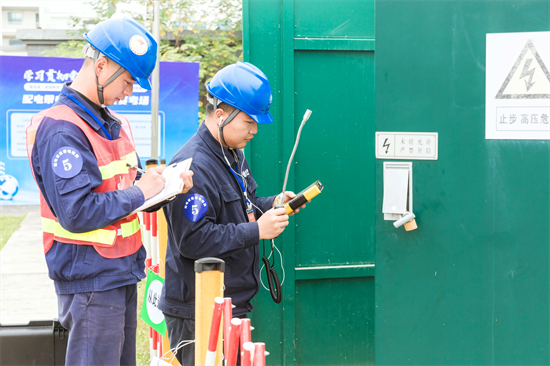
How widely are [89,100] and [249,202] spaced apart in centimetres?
79

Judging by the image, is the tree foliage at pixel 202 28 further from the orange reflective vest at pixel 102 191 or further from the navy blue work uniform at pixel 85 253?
the navy blue work uniform at pixel 85 253

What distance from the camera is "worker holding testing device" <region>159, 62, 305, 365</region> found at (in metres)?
2.11

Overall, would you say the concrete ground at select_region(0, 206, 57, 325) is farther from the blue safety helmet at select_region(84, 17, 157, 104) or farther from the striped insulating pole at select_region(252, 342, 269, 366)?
the striped insulating pole at select_region(252, 342, 269, 366)

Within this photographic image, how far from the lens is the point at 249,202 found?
242cm

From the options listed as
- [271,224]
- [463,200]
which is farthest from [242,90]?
[463,200]

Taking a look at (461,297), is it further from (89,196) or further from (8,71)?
(8,71)

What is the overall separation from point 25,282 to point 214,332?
19.0 ft

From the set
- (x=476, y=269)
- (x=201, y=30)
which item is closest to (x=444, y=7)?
(x=476, y=269)

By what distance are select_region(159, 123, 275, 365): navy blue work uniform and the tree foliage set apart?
7.52 m

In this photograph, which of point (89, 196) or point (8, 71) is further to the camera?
point (8, 71)

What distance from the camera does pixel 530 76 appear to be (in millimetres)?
2102

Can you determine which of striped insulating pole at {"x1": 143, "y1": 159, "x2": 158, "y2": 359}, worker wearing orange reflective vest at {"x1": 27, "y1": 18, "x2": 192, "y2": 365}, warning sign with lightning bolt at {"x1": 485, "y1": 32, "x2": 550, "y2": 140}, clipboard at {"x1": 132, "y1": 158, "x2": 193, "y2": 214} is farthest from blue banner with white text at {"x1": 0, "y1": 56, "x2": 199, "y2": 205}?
warning sign with lightning bolt at {"x1": 485, "y1": 32, "x2": 550, "y2": 140}

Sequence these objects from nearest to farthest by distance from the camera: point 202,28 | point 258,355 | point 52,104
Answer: point 258,355 → point 52,104 → point 202,28

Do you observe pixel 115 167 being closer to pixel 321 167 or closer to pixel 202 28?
pixel 321 167
